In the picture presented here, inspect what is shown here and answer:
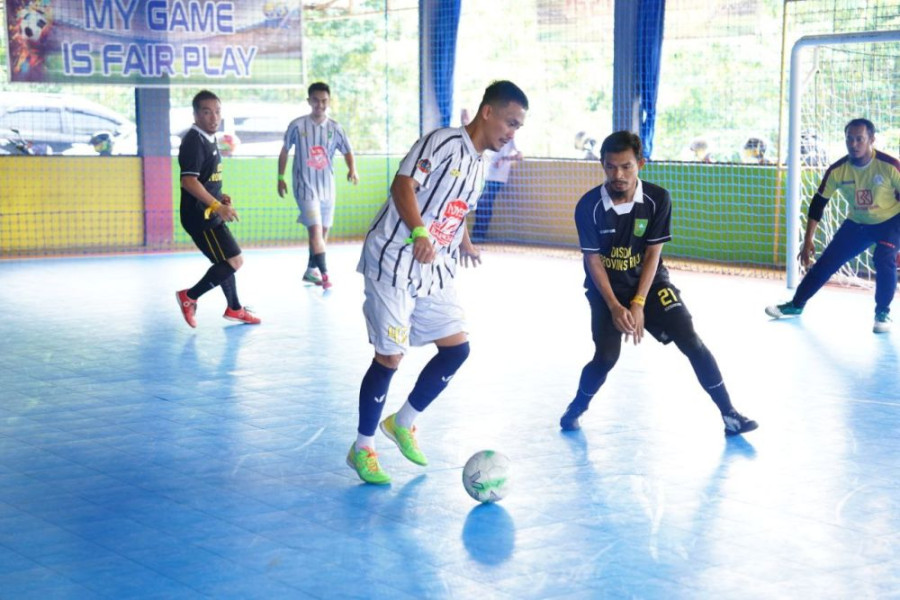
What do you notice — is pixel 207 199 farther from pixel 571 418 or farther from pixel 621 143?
pixel 621 143

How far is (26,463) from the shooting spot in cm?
542

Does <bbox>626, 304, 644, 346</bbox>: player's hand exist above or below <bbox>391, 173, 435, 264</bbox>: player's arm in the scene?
below

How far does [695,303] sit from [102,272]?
6.18m

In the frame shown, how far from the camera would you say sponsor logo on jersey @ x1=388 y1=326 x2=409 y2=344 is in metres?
4.99

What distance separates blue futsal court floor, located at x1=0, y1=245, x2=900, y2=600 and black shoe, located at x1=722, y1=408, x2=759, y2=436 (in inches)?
2.4

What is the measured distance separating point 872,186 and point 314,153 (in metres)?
5.30

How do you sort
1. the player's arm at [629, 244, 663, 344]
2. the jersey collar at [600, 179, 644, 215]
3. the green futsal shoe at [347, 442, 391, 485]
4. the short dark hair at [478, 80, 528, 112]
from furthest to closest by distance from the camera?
the jersey collar at [600, 179, 644, 215] → the player's arm at [629, 244, 663, 344] → the green futsal shoe at [347, 442, 391, 485] → the short dark hair at [478, 80, 528, 112]

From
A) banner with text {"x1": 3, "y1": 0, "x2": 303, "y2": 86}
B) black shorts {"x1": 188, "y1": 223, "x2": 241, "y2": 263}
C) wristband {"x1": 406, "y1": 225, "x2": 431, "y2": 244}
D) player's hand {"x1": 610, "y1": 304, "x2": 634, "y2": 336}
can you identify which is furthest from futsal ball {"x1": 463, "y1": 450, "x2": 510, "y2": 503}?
banner with text {"x1": 3, "y1": 0, "x2": 303, "y2": 86}

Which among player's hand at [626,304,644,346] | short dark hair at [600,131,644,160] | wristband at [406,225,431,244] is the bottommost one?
player's hand at [626,304,644,346]

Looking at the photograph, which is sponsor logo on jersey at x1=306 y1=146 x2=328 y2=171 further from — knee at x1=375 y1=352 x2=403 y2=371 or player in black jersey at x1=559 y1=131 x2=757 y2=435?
knee at x1=375 y1=352 x2=403 y2=371

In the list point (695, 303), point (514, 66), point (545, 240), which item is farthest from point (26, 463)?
point (514, 66)

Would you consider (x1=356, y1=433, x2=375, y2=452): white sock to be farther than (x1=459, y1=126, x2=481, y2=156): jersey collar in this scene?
Yes

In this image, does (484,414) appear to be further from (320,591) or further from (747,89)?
(747,89)

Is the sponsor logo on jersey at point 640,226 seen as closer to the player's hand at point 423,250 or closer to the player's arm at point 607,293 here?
the player's arm at point 607,293
